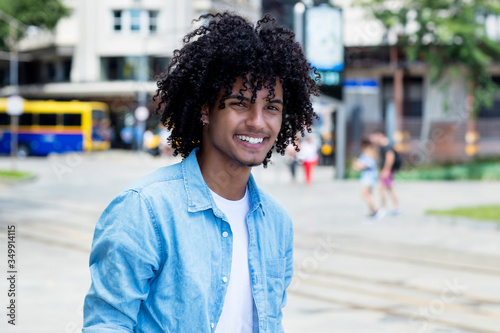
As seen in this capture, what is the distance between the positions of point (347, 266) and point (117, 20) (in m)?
41.5

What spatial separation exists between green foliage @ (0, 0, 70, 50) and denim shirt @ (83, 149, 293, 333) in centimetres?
A: 4368

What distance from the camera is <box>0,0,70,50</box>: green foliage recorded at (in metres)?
43.8

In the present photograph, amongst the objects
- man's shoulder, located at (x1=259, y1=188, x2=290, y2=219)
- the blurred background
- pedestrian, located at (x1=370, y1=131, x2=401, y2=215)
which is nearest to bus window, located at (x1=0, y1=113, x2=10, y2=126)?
the blurred background

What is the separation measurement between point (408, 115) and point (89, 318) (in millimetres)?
33641

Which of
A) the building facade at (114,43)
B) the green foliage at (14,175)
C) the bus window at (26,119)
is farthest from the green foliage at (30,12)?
the green foliage at (14,175)

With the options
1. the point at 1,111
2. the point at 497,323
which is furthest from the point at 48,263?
the point at 1,111

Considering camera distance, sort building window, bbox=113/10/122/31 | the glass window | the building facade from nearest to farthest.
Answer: the building facade < the glass window < building window, bbox=113/10/122/31

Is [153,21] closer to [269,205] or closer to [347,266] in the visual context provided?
[347,266]

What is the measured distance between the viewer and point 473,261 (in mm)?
9336

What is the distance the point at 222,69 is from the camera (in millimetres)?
2184

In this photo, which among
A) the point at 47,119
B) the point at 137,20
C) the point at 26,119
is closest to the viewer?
the point at 47,119

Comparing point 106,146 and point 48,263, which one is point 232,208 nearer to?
point 48,263

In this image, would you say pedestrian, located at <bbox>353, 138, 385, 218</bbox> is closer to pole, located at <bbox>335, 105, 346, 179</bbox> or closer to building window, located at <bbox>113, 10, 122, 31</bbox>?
pole, located at <bbox>335, 105, 346, 179</bbox>

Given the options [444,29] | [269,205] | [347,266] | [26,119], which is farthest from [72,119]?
[269,205]
